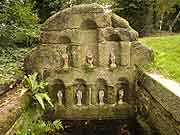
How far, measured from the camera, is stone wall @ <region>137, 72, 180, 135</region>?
589cm

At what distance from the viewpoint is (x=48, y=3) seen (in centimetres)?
1223

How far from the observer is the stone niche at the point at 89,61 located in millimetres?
8109

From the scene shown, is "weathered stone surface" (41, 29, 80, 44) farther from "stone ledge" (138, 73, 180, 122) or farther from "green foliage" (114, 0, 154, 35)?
"green foliage" (114, 0, 154, 35)

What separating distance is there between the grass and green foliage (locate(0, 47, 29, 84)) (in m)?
3.05

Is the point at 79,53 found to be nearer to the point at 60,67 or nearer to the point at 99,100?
the point at 60,67

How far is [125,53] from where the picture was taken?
27.2 ft

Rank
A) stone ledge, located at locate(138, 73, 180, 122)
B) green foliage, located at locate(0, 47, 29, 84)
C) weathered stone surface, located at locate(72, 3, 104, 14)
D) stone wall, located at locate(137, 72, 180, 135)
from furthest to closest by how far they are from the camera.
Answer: weathered stone surface, located at locate(72, 3, 104, 14) → green foliage, located at locate(0, 47, 29, 84) → stone wall, located at locate(137, 72, 180, 135) → stone ledge, located at locate(138, 73, 180, 122)

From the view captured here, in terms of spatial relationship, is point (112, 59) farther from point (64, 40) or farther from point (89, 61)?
point (64, 40)

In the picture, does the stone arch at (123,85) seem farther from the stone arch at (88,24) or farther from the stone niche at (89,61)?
the stone arch at (88,24)

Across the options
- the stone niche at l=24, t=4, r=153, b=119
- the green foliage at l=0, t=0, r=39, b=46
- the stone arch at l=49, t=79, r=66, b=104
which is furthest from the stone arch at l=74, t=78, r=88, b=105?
the green foliage at l=0, t=0, r=39, b=46

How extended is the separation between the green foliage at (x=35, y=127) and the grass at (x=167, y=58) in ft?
8.11

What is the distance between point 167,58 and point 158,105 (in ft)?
14.1

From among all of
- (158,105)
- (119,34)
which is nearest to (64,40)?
(119,34)

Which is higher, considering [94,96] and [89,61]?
Answer: [89,61]
